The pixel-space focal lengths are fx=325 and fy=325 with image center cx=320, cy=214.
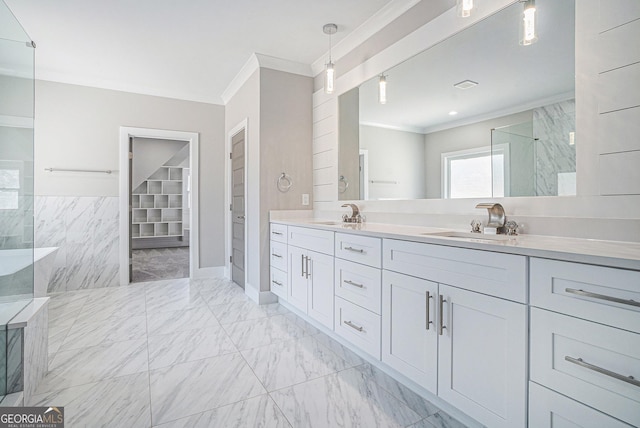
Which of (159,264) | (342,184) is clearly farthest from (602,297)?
(159,264)

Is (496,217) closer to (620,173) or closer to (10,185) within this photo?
(620,173)

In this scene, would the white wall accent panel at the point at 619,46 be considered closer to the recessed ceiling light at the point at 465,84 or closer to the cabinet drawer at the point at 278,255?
the recessed ceiling light at the point at 465,84

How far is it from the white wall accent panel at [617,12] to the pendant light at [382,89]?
1.42 metres

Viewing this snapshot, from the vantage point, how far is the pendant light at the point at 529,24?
64.1 inches

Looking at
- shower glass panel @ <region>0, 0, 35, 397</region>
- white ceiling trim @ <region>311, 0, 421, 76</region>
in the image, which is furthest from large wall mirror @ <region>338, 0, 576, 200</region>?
shower glass panel @ <region>0, 0, 35, 397</region>

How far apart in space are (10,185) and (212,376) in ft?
4.93

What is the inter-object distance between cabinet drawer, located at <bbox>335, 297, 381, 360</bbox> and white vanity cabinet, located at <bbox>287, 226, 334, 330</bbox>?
0.11 metres

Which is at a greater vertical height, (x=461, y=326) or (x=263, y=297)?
(x=461, y=326)

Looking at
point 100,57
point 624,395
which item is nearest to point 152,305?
point 100,57

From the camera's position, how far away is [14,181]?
5.69 feet

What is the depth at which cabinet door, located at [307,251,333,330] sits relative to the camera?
92.0 inches

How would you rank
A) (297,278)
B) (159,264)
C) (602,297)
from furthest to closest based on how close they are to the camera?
(159,264) < (297,278) < (602,297)

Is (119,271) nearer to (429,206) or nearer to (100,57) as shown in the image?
(100,57)

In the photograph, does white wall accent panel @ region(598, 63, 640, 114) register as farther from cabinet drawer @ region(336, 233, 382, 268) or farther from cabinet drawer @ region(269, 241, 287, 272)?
cabinet drawer @ region(269, 241, 287, 272)
